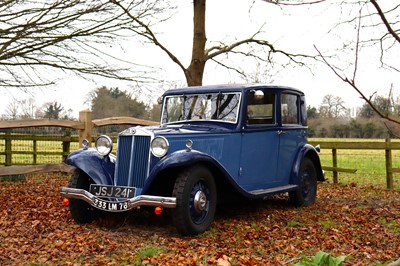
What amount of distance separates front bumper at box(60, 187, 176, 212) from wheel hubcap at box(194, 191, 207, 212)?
15.8 inches

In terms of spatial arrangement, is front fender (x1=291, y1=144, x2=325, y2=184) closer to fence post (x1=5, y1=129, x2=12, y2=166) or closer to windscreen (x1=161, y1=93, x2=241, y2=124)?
windscreen (x1=161, y1=93, x2=241, y2=124)

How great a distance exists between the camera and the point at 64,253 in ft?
16.5

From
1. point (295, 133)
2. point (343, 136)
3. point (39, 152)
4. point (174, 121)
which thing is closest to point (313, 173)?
point (295, 133)

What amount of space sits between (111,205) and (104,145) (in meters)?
1.08

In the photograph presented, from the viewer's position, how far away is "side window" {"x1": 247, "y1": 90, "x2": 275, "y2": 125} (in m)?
7.20

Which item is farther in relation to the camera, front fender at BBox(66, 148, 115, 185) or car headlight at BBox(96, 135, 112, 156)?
car headlight at BBox(96, 135, 112, 156)

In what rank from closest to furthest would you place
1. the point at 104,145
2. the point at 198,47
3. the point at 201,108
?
1. the point at 104,145
2. the point at 201,108
3. the point at 198,47

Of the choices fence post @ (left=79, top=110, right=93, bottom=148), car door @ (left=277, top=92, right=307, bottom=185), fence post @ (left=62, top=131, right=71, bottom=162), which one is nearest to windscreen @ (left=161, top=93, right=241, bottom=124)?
car door @ (left=277, top=92, right=307, bottom=185)

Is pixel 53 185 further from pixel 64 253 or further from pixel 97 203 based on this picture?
pixel 64 253

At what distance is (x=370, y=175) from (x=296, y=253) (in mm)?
9285

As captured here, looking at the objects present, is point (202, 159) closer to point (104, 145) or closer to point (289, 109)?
point (104, 145)

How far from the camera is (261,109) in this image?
7672 mm

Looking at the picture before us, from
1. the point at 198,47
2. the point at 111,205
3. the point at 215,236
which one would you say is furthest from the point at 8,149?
the point at 215,236

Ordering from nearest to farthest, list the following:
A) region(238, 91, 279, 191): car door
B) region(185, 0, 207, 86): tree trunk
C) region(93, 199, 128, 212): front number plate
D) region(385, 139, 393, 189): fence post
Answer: region(93, 199, 128, 212): front number plate → region(238, 91, 279, 191): car door → region(385, 139, 393, 189): fence post → region(185, 0, 207, 86): tree trunk
